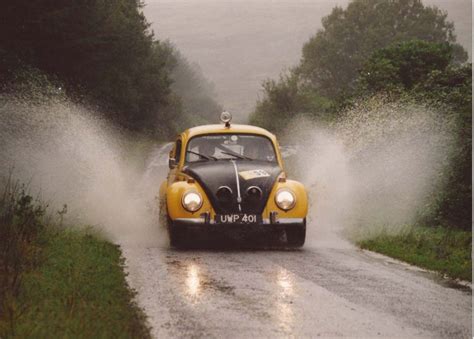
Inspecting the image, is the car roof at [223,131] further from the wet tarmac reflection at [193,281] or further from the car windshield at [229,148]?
the wet tarmac reflection at [193,281]

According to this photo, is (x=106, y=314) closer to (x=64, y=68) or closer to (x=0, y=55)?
(x=0, y=55)

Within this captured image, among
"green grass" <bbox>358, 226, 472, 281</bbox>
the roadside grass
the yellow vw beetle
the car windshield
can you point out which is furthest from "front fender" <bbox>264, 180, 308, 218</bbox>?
the roadside grass

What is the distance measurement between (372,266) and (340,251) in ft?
5.56

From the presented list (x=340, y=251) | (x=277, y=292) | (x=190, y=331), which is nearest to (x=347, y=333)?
(x=190, y=331)

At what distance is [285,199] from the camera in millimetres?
12781

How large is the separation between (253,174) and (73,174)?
9.35 meters

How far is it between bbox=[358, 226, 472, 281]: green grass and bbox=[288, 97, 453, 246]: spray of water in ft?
4.41

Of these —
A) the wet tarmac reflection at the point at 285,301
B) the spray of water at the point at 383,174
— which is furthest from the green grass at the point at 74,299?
the spray of water at the point at 383,174

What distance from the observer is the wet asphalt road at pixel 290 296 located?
727 centimetres

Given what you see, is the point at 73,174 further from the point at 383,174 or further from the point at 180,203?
the point at 180,203

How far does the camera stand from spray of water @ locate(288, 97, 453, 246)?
18609mm

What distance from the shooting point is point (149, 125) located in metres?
61.9

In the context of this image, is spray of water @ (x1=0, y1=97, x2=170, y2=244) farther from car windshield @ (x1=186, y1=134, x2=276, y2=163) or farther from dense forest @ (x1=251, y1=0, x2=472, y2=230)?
dense forest @ (x1=251, y1=0, x2=472, y2=230)

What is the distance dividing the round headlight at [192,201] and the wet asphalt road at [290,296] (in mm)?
651
